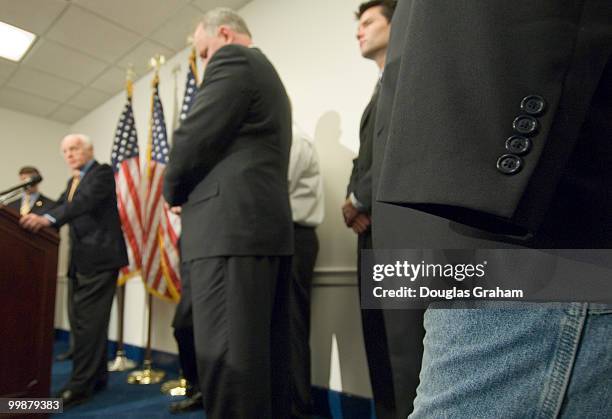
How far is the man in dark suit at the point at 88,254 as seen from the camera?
104 cm

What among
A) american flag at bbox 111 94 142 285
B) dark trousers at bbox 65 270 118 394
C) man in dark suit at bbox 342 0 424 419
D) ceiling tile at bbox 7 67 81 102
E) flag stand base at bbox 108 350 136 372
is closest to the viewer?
man in dark suit at bbox 342 0 424 419

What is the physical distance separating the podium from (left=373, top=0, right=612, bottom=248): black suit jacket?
966mm

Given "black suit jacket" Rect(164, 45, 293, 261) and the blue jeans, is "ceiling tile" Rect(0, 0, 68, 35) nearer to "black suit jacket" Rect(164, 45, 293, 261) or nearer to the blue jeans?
"black suit jacket" Rect(164, 45, 293, 261)

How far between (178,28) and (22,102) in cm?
48

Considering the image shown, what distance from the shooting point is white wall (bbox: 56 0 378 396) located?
4.91 ft

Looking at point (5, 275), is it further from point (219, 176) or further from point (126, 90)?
point (126, 90)

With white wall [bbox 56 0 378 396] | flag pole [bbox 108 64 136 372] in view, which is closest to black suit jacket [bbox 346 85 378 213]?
white wall [bbox 56 0 378 396]

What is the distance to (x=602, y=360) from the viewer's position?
8.2 inches

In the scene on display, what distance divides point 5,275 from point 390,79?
92 centimetres

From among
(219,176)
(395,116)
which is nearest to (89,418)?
(219,176)

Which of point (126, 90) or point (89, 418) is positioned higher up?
point (126, 90)

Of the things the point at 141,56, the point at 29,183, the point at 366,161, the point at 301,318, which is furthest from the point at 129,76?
the point at 301,318

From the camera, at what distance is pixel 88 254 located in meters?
1.34

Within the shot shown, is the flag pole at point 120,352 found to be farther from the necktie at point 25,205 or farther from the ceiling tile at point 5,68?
the ceiling tile at point 5,68
